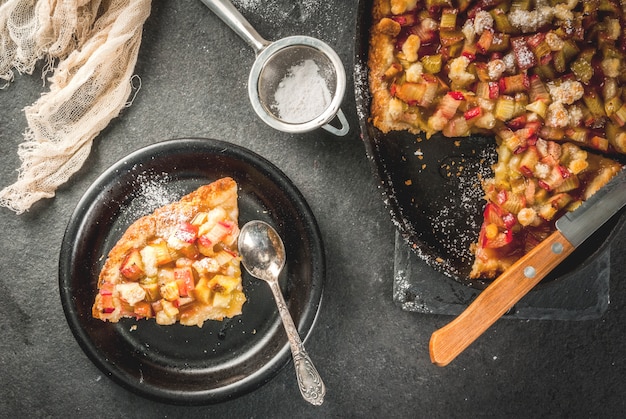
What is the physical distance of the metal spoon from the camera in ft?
6.07

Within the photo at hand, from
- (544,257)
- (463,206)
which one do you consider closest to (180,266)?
(463,206)

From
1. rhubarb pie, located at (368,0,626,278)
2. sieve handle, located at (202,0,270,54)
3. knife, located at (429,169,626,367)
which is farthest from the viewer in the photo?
sieve handle, located at (202,0,270,54)

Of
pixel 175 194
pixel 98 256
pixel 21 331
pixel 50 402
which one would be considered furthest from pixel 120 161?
pixel 50 402

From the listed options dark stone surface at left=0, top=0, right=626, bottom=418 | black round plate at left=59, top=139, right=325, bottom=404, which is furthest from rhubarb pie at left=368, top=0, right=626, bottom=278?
black round plate at left=59, top=139, right=325, bottom=404

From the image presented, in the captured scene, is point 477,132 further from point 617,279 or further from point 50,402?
point 50,402

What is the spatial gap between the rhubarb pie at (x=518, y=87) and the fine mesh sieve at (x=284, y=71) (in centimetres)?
13

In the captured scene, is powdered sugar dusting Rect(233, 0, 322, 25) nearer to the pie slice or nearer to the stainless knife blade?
the pie slice

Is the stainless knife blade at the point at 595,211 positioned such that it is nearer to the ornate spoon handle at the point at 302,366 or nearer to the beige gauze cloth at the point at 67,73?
the ornate spoon handle at the point at 302,366

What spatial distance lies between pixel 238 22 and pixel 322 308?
3.24 ft

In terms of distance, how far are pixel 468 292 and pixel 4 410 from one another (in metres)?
1.66

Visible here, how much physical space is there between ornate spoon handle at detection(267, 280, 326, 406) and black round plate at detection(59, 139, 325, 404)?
8 cm

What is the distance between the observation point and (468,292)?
6.89 ft

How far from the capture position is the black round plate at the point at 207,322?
193 centimetres

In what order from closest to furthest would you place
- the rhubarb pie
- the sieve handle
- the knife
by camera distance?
the knife < the rhubarb pie < the sieve handle
